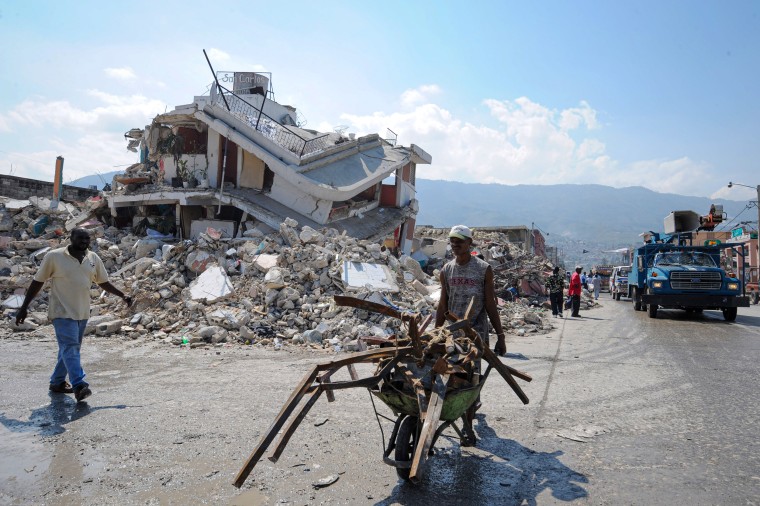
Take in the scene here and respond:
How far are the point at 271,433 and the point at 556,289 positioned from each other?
14189 millimetres

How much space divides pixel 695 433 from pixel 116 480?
181 inches

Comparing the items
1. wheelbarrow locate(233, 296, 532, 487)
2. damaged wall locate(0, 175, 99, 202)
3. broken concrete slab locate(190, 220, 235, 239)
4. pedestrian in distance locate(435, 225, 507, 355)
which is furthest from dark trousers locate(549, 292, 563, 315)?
damaged wall locate(0, 175, 99, 202)

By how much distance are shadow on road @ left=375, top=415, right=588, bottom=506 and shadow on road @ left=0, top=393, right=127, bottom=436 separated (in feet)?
10.1

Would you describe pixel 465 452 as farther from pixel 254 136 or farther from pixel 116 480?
pixel 254 136

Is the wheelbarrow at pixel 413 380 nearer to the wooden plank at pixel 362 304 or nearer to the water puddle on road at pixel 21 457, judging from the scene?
the wooden plank at pixel 362 304

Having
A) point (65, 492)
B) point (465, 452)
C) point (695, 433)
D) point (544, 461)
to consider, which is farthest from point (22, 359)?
point (695, 433)

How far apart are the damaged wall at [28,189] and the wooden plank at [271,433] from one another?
997 inches

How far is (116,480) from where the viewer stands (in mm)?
3297

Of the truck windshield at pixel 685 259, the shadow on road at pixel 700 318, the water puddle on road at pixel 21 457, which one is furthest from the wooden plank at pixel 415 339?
the truck windshield at pixel 685 259

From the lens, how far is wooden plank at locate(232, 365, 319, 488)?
2.68 meters

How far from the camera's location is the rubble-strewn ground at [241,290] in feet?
30.8

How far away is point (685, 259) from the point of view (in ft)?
47.9

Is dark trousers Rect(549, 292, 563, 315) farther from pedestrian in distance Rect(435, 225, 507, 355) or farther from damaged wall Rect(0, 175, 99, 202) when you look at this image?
damaged wall Rect(0, 175, 99, 202)

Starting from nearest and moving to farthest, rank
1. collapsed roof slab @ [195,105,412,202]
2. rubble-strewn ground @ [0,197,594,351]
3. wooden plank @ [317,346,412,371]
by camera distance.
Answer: wooden plank @ [317,346,412,371] → rubble-strewn ground @ [0,197,594,351] → collapsed roof slab @ [195,105,412,202]
